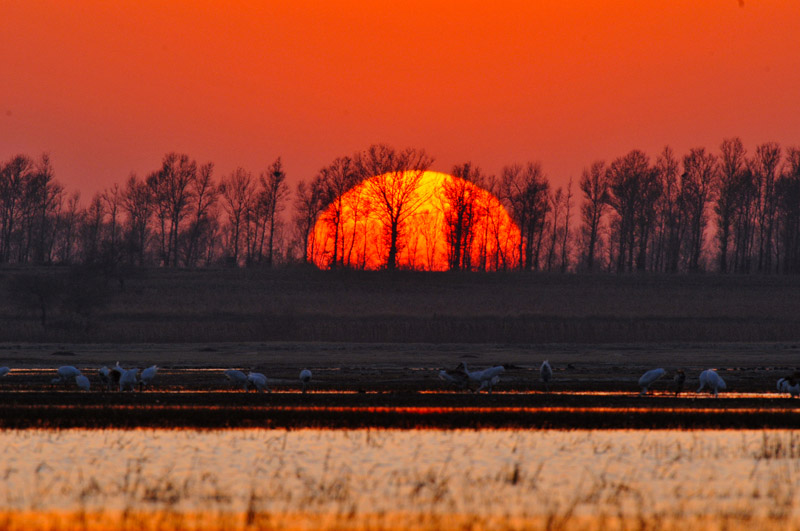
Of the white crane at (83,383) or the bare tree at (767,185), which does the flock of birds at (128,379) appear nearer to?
the white crane at (83,383)

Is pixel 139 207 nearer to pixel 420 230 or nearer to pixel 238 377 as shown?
pixel 420 230

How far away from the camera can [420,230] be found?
124m

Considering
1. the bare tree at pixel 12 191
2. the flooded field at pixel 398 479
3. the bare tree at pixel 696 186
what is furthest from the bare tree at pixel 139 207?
the flooded field at pixel 398 479

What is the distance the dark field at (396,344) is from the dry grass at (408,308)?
259 mm

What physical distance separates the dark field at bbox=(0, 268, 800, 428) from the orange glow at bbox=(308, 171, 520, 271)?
6416 millimetres

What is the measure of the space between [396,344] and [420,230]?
50858 millimetres

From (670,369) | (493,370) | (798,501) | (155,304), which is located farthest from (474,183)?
(798,501)

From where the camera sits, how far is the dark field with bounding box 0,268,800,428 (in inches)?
1116

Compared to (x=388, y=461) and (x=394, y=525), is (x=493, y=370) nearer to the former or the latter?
(x=388, y=461)

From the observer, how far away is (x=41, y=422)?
25469 millimetres

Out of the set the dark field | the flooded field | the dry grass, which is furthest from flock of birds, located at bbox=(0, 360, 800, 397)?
the dry grass

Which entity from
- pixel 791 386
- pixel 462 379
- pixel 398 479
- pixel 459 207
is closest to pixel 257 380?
pixel 462 379

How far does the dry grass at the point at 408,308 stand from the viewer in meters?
81.8

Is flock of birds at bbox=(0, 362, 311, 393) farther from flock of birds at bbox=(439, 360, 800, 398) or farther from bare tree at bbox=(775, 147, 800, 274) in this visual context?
bare tree at bbox=(775, 147, 800, 274)
